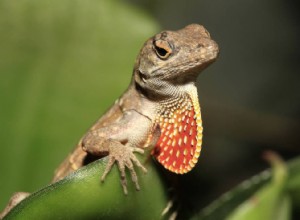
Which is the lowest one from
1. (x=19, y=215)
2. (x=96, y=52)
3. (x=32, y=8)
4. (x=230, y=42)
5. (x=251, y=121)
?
(x=251, y=121)

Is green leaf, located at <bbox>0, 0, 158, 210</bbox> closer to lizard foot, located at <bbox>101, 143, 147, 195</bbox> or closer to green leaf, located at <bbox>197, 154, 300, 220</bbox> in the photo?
lizard foot, located at <bbox>101, 143, 147, 195</bbox>

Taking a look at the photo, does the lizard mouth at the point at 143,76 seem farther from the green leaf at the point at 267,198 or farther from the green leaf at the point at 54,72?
the green leaf at the point at 267,198

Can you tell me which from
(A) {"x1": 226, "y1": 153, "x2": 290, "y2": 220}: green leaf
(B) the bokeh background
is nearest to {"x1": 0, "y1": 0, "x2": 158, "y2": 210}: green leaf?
(B) the bokeh background

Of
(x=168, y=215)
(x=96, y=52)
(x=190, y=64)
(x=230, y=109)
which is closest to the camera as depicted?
(x=168, y=215)

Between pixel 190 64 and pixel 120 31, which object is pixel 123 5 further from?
pixel 190 64

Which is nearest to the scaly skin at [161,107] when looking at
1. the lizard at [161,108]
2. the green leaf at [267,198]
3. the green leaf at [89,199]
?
the lizard at [161,108]

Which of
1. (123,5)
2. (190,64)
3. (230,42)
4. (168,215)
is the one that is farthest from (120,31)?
(230,42)

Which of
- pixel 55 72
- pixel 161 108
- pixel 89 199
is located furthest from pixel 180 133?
pixel 89 199
